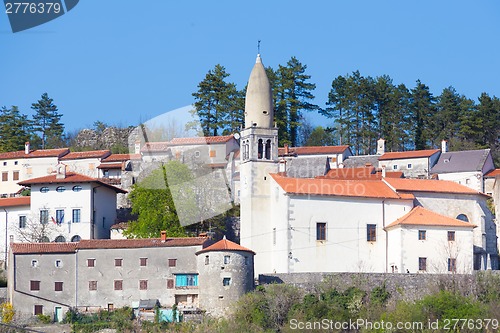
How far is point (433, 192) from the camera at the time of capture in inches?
2469

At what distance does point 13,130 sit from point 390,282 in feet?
154

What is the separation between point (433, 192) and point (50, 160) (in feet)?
109

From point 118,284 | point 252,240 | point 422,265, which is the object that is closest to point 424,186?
point 422,265

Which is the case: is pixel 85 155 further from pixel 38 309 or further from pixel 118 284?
pixel 38 309

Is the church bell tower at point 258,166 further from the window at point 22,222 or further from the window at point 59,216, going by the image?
the window at point 22,222

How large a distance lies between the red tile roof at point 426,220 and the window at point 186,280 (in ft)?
33.9

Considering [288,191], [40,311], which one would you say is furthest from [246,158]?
[40,311]

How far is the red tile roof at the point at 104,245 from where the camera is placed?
57.6 metres

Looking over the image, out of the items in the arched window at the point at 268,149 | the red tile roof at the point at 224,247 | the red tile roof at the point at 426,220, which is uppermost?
the arched window at the point at 268,149

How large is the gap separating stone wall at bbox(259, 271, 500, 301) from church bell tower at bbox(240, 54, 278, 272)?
10.5ft

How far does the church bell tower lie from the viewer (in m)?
59.8

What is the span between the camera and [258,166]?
6062 centimetres

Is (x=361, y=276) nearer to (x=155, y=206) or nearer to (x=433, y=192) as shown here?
(x=433, y=192)

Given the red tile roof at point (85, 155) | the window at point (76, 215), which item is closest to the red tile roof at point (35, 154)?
the red tile roof at point (85, 155)
